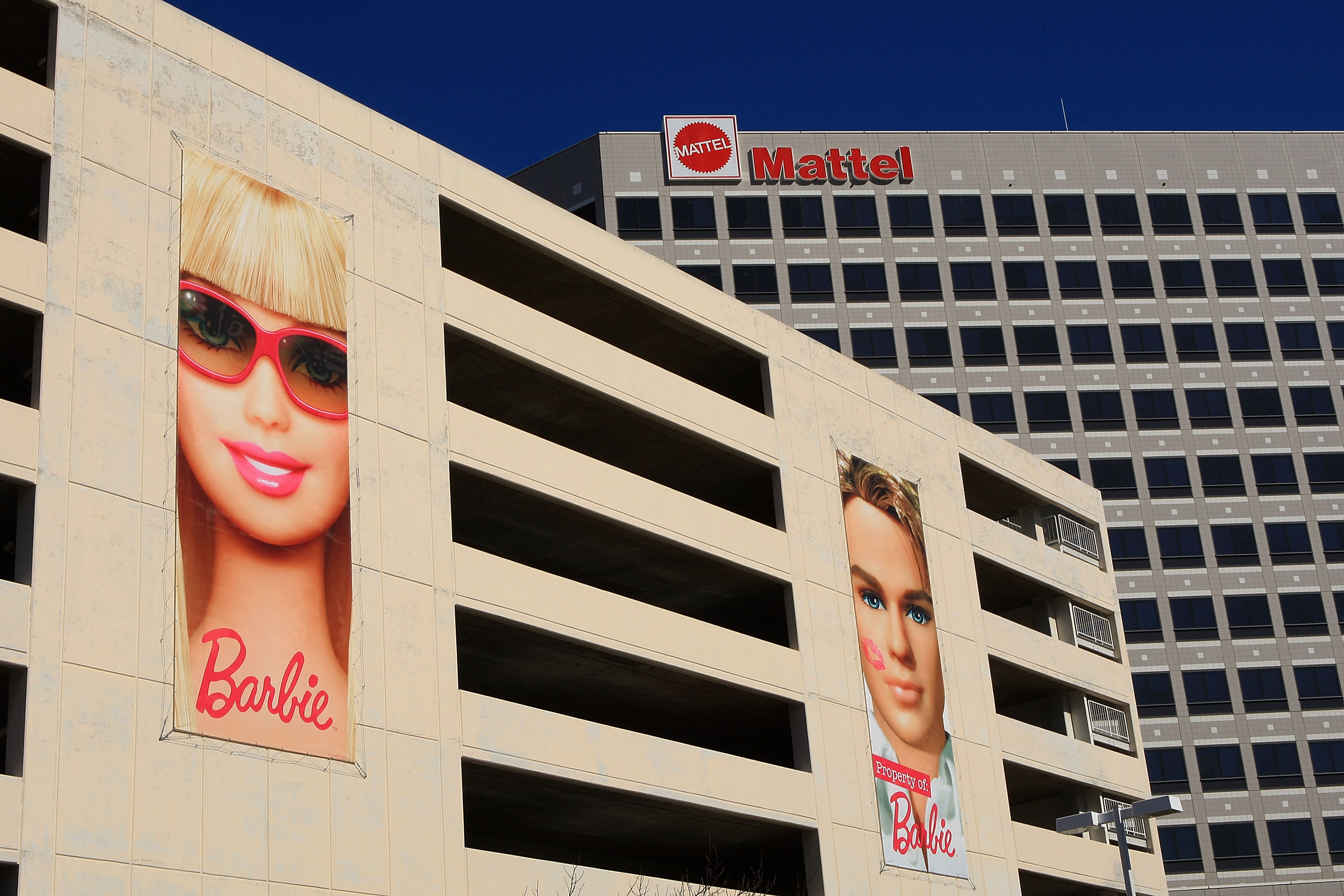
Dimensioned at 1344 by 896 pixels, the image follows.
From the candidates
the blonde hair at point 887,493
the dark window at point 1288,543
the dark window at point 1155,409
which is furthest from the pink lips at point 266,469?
the dark window at point 1288,543

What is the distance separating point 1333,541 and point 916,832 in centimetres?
5046

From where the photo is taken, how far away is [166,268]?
33.6 metres

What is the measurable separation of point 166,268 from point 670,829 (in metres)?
20.9

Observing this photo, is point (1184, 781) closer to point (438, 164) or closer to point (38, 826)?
point (438, 164)

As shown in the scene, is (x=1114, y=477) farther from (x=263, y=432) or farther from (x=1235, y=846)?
(x=263, y=432)

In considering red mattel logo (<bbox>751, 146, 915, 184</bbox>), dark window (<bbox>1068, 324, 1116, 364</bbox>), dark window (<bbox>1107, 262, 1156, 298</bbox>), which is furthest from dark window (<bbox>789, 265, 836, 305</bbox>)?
dark window (<bbox>1107, 262, 1156, 298</bbox>)

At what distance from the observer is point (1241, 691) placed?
84625 millimetres

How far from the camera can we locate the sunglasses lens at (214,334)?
111 feet

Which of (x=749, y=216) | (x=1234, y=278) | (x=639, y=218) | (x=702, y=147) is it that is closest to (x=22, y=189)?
(x=639, y=218)

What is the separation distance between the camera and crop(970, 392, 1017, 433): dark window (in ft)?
293

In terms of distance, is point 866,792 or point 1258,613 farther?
point 1258,613

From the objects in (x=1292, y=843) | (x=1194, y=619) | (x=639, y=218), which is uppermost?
(x=639, y=218)

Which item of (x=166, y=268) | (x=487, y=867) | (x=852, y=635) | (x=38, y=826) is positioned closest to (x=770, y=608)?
(x=852, y=635)

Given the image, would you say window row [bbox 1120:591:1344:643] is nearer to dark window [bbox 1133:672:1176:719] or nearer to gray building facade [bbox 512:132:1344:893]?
gray building facade [bbox 512:132:1344:893]
